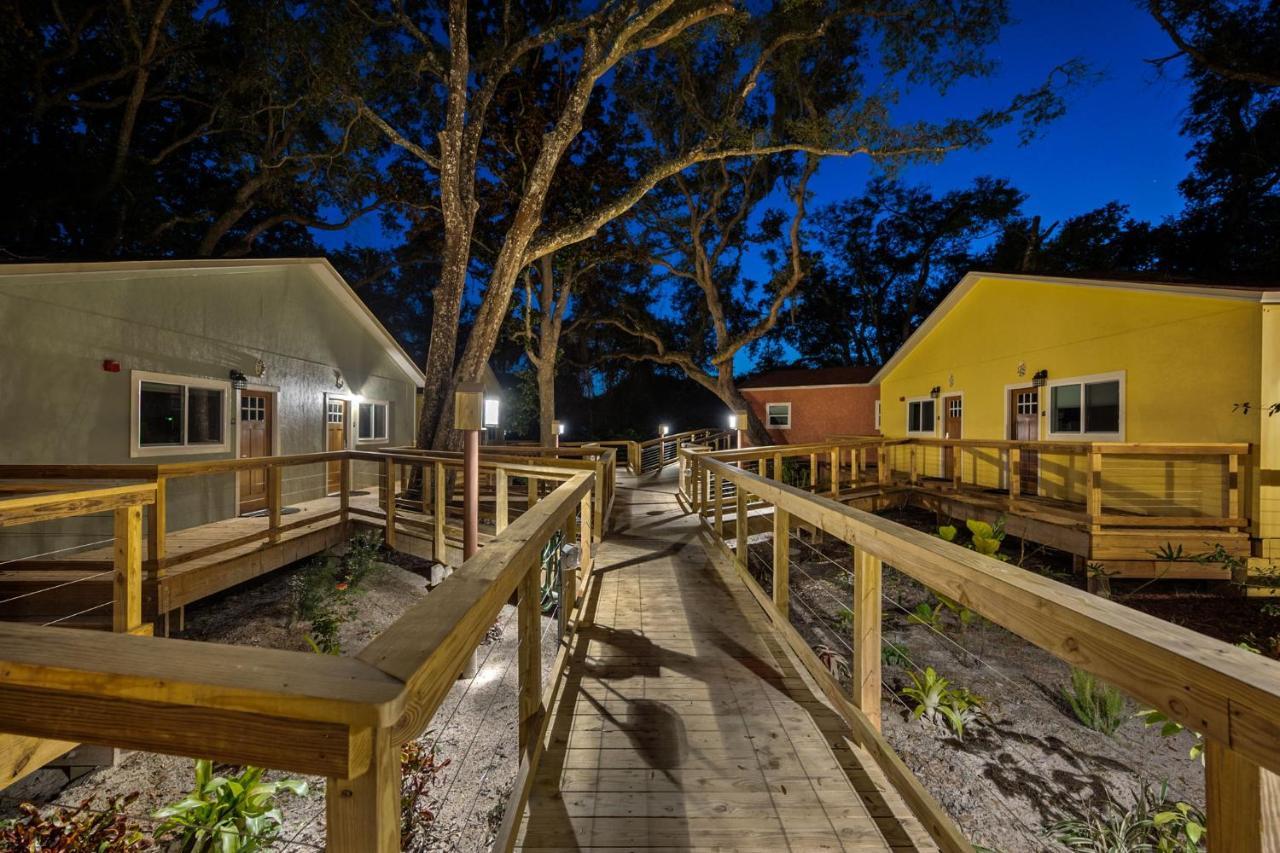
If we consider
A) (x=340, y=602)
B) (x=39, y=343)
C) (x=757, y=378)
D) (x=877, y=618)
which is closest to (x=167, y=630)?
(x=340, y=602)

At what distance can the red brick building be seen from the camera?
60.0 ft

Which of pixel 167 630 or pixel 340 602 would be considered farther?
pixel 340 602

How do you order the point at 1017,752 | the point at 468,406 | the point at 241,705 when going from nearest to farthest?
1. the point at 241,705
2. the point at 1017,752
3. the point at 468,406

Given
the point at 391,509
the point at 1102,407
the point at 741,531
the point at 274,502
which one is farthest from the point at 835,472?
the point at 274,502

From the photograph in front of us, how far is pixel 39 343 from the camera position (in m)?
5.17

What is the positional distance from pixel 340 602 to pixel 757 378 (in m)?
18.8

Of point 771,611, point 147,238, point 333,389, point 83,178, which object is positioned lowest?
point 771,611

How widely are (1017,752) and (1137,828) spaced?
86 centimetres

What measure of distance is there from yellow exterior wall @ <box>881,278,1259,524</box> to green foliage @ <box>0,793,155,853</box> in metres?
10.7

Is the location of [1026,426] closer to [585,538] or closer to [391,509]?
[585,538]

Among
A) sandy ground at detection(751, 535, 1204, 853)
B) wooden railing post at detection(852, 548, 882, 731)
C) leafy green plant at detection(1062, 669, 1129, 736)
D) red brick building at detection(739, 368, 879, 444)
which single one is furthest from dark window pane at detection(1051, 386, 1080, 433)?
wooden railing post at detection(852, 548, 882, 731)

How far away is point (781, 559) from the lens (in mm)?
3344

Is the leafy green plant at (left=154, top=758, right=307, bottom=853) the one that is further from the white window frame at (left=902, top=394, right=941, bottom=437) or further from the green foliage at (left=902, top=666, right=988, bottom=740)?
the white window frame at (left=902, top=394, right=941, bottom=437)

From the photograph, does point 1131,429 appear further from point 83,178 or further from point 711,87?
point 83,178
